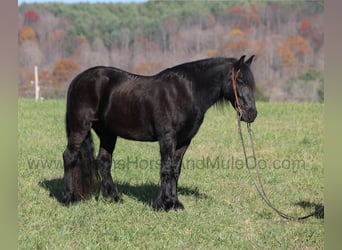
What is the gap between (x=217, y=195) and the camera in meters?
6.10

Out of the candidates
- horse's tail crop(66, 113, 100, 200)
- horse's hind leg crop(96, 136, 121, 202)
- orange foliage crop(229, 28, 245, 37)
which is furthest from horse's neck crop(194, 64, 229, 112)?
orange foliage crop(229, 28, 245, 37)

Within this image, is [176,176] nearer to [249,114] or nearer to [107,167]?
[107,167]

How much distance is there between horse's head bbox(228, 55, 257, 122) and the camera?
15.9 ft

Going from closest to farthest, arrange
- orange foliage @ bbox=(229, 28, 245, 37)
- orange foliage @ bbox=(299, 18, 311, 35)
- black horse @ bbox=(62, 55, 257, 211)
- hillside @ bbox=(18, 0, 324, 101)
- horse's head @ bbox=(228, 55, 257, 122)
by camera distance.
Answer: horse's head @ bbox=(228, 55, 257, 122)
black horse @ bbox=(62, 55, 257, 211)
hillside @ bbox=(18, 0, 324, 101)
orange foliage @ bbox=(229, 28, 245, 37)
orange foliage @ bbox=(299, 18, 311, 35)

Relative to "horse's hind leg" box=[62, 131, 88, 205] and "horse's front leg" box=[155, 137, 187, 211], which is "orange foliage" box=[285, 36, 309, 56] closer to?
"horse's front leg" box=[155, 137, 187, 211]

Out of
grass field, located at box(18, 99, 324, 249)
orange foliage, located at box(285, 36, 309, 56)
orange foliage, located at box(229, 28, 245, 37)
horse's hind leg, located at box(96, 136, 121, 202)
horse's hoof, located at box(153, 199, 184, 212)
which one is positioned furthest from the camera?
orange foliage, located at box(229, 28, 245, 37)

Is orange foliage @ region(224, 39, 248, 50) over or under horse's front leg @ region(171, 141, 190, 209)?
over

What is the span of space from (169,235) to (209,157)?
471 centimetres

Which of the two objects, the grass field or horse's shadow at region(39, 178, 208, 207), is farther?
horse's shadow at region(39, 178, 208, 207)

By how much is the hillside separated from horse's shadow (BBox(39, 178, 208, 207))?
19.4 meters

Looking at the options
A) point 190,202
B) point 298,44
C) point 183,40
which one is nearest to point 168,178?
point 190,202

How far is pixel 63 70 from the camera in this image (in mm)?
26547

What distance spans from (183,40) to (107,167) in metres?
24.6
